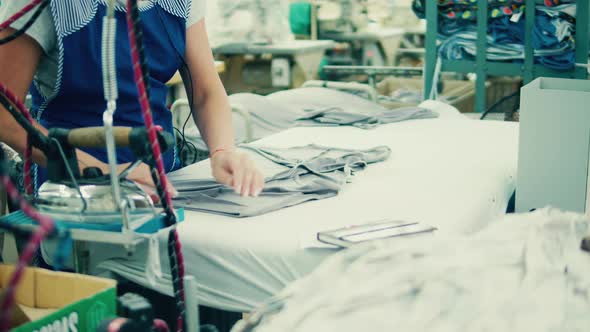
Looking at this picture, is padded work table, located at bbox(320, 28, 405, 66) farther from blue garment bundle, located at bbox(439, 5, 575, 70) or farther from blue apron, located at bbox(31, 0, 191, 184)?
blue apron, located at bbox(31, 0, 191, 184)

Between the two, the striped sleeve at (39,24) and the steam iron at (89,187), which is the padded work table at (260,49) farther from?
the steam iron at (89,187)

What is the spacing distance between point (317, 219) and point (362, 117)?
1.18 metres

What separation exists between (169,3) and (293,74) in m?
3.61

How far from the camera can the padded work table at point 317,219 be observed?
1269mm

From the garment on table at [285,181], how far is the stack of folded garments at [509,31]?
51.8 inches

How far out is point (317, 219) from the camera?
1.38 meters

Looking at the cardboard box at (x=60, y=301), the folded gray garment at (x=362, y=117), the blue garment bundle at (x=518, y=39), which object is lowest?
the folded gray garment at (x=362, y=117)

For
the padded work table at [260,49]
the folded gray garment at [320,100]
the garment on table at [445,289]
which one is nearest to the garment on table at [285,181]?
the garment on table at [445,289]

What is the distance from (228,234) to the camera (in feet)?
4.33

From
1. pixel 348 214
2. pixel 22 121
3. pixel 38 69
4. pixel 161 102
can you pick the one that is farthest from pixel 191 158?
pixel 22 121

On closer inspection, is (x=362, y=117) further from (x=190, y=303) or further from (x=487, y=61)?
(x=190, y=303)

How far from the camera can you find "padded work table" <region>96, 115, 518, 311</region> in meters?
1.27

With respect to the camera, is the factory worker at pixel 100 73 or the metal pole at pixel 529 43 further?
the metal pole at pixel 529 43

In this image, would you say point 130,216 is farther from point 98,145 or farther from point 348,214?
point 348,214
